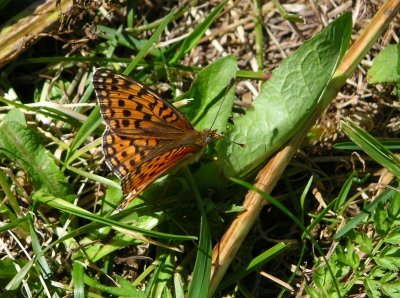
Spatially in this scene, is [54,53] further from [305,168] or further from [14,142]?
[305,168]

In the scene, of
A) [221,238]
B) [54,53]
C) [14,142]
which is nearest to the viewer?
[221,238]

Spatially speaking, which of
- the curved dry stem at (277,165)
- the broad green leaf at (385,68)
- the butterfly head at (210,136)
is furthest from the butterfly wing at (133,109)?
the broad green leaf at (385,68)

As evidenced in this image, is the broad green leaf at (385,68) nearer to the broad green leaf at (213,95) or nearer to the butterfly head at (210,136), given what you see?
the broad green leaf at (213,95)

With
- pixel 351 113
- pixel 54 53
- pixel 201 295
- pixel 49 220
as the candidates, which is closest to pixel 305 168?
pixel 351 113

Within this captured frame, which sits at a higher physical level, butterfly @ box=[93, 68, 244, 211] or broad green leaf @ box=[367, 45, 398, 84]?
butterfly @ box=[93, 68, 244, 211]

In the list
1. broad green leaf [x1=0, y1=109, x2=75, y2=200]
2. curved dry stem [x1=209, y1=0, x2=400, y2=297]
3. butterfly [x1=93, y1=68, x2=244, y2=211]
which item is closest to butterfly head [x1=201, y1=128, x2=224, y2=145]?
butterfly [x1=93, y1=68, x2=244, y2=211]

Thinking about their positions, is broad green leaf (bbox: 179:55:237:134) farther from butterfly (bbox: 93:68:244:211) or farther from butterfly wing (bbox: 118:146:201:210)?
butterfly wing (bbox: 118:146:201:210)

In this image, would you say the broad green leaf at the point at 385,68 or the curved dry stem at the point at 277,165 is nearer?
the curved dry stem at the point at 277,165
